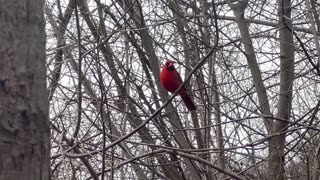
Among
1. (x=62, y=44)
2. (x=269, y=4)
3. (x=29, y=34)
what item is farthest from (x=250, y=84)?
(x=29, y=34)

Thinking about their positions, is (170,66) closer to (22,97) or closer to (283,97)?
(283,97)

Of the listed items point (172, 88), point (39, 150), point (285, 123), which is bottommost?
point (39, 150)

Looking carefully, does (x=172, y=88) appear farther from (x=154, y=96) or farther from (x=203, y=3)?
(x=203, y=3)

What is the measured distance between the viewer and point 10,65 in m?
1.39

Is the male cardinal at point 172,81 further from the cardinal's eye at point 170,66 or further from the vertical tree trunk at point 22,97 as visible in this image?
the vertical tree trunk at point 22,97

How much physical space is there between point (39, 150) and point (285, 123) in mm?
3282

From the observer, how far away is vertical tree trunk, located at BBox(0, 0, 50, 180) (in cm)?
135

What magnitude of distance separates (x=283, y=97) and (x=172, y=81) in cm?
134

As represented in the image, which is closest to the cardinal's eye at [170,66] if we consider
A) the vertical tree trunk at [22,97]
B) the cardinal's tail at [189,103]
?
the cardinal's tail at [189,103]

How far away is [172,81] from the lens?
5473mm

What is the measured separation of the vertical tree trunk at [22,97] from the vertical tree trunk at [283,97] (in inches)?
118

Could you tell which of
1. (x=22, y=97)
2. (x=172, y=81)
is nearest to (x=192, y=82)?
(x=172, y=81)

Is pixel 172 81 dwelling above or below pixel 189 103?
above

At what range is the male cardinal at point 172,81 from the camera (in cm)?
519
